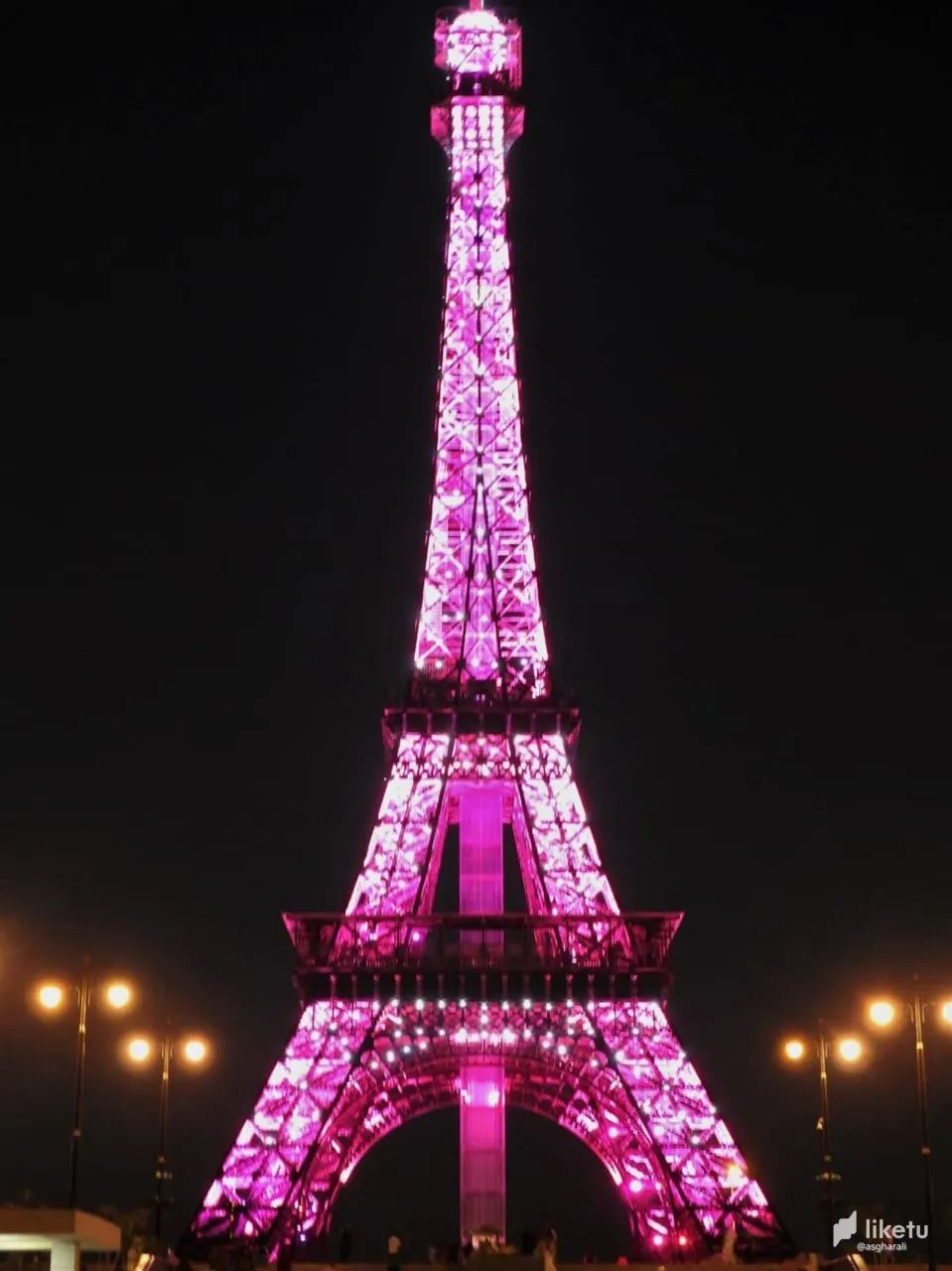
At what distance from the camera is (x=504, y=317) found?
74.7 meters

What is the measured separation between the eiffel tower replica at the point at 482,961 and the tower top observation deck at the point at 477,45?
23.1ft

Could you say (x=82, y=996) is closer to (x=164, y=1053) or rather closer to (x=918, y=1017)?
(x=164, y=1053)

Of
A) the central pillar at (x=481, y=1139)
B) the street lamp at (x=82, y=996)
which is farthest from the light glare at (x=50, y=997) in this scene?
the central pillar at (x=481, y=1139)

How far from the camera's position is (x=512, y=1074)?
66312mm

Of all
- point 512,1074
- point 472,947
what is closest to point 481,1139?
point 512,1074

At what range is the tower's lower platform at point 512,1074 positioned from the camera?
5641 centimetres

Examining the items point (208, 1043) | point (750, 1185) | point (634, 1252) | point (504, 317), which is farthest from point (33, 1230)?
point (504, 317)

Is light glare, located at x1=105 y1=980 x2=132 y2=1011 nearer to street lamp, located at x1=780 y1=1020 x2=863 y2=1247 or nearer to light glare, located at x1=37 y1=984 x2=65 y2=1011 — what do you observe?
light glare, located at x1=37 y1=984 x2=65 y2=1011

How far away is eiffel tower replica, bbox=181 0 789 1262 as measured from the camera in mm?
57969

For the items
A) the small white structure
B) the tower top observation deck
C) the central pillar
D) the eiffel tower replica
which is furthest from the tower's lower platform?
the tower top observation deck

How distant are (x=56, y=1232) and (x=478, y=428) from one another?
4802 centimetres

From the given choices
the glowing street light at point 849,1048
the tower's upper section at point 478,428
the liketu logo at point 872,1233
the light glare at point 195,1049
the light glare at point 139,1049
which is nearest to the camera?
the glowing street light at point 849,1048

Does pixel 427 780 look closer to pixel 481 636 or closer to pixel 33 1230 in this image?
pixel 481 636

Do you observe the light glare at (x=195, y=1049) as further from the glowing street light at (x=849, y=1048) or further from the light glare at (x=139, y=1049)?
the glowing street light at (x=849, y=1048)
